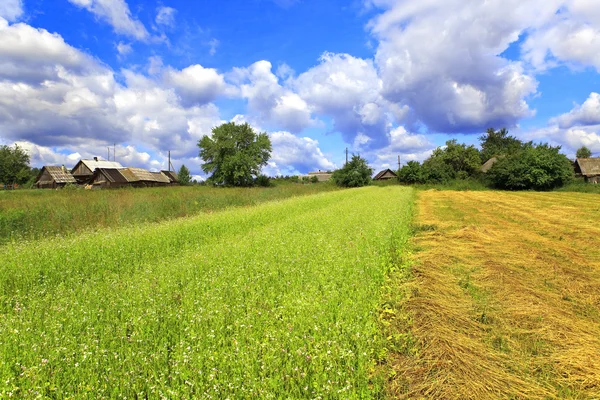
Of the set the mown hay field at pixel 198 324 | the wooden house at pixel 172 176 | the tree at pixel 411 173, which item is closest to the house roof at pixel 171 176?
the wooden house at pixel 172 176

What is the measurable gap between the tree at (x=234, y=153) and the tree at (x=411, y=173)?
1011 inches

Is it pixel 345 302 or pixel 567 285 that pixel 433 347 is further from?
pixel 567 285

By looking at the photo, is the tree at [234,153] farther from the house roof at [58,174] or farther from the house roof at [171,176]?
the house roof at [58,174]

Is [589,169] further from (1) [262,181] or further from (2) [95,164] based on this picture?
(2) [95,164]

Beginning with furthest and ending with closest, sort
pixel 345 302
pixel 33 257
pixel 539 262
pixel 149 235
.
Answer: pixel 149 235 → pixel 539 262 → pixel 33 257 → pixel 345 302

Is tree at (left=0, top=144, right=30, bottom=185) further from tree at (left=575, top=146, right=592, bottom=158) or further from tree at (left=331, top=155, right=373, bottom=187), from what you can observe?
tree at (left=575, top=146, right=592, bottom=158)

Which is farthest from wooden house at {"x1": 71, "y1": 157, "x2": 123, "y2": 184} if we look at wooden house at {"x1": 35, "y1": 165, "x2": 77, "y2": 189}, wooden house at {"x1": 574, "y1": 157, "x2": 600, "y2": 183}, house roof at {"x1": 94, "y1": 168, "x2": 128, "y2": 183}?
wooden house at {"x1": 574, "y1": 157, "x2": 600, "y2": 183}

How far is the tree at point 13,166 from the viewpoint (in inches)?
2360

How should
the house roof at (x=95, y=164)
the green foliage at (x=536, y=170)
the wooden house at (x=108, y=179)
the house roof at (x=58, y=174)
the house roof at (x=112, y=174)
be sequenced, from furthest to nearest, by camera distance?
the house roof at (x=95, y=164) → the house roof at (x=58, y=174) → the house roof at (x=112, y=174) → the wooden house at (x=108, y=179) → the green foliage at (x=536, y=170)

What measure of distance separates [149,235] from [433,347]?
747 centimetres

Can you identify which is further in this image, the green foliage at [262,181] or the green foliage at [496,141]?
the green foliage at [496,141]

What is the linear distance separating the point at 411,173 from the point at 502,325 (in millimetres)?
56341

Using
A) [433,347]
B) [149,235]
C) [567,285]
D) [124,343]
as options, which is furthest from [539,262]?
[149,235]

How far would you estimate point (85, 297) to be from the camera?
4707mm
